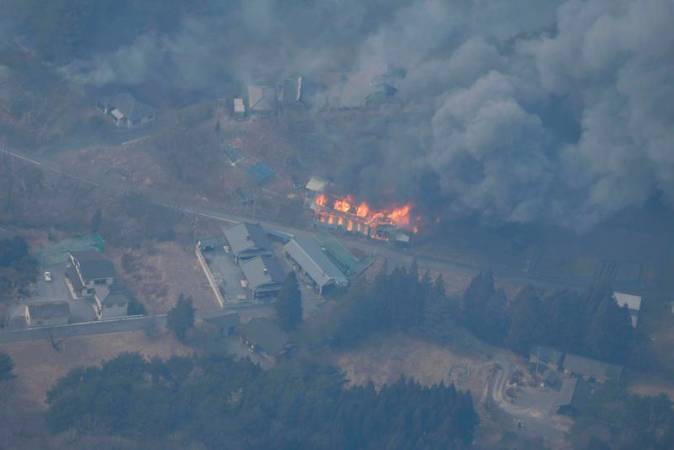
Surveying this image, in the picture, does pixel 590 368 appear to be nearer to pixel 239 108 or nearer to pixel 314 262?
pixel 314 262

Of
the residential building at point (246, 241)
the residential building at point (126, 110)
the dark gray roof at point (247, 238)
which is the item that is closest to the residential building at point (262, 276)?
the residential building at point (246, 241)

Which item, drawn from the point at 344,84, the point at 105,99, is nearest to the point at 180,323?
the point at 105,99

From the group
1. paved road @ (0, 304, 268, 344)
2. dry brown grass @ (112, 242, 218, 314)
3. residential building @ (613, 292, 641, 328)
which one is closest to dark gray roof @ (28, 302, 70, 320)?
paved road @ (0, 304, 268, 344)

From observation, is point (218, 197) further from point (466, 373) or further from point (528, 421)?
point (528, 421)

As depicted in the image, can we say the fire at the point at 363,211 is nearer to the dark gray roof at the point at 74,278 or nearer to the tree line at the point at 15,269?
the dark gray roof at the point at 74,278

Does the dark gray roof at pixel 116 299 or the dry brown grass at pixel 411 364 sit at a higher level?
the dark gray roof at pixel 116 299

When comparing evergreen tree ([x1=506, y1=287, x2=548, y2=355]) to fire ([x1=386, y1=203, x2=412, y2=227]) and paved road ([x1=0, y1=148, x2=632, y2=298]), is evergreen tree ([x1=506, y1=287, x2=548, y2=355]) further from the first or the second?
fire ([x1=386, y1=203, x2=412, y2=227])
